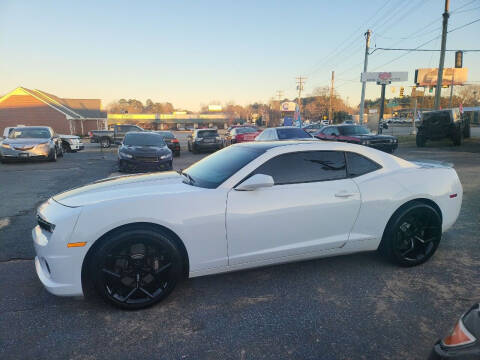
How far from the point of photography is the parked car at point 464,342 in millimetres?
1186

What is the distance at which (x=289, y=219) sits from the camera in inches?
115

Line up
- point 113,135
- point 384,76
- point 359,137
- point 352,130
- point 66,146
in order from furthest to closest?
point 384,76, point 113,135, point 66,146, point 352,130, point 359,137

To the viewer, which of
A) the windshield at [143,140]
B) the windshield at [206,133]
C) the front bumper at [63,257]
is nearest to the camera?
the front bumper at [63,257]

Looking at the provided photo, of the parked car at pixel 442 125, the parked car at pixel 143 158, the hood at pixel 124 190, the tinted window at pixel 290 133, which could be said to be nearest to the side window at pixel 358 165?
the hood at pixel 124 190

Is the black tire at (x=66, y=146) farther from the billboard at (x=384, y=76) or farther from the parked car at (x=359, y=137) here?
the billboard at (x=384, y=76)

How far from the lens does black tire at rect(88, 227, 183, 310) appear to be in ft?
8.29

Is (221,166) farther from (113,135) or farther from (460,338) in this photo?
(113,135)

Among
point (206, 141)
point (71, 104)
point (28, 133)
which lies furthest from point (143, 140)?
point (71, 104)

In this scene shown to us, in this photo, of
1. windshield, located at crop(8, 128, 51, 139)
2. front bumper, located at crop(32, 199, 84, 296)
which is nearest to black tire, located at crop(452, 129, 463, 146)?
front bumper, located at crop(32, 199, 84, 296)

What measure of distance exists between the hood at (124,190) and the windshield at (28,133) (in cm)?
1259

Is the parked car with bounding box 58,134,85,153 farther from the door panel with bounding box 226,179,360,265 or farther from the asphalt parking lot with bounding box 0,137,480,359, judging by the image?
the door panel with bounding box 226,179,360,265

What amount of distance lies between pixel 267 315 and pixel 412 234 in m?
1.99

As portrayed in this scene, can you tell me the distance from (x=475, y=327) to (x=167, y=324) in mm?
2107

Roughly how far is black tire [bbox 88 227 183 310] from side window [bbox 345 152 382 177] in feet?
6.69
